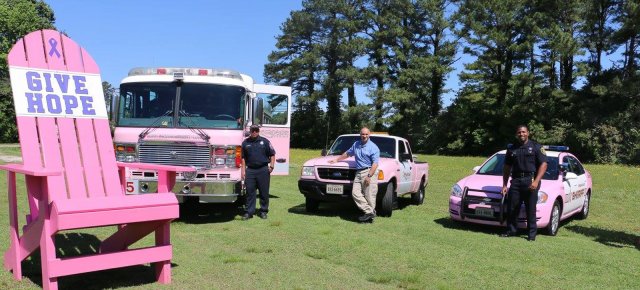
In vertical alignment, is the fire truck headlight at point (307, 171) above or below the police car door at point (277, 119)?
below

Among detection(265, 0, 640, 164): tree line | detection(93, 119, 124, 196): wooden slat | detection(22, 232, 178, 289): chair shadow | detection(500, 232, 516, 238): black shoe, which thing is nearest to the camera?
detection(22, 232, 178, 289): chair shadow

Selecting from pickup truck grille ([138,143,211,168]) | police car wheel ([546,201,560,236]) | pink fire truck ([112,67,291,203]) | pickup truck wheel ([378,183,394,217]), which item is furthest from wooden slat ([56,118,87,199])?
police car wheel ([546,201,560,236])

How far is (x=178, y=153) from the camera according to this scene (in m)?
8.74

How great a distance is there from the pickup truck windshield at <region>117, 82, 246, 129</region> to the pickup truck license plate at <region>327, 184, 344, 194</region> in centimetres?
215

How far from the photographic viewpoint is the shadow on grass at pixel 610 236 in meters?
8.38

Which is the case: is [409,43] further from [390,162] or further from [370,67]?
[390,162]

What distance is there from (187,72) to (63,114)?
4.01 m

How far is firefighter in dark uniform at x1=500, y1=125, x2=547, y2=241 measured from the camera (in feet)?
27.1

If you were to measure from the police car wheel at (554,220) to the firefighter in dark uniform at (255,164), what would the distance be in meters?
4.90

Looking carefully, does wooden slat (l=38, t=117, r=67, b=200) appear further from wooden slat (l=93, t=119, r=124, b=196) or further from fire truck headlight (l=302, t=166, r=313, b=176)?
fire truck headlight (l=302, t=166, r=313, b=176)

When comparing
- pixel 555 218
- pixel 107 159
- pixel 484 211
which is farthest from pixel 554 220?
pixel 107 159

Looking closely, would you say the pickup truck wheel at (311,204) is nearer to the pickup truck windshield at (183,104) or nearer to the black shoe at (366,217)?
the black shoe at (366,217)

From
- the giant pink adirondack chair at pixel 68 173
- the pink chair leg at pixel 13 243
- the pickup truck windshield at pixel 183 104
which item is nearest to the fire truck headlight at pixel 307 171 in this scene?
the pickup truck windshield at pixel 183 104

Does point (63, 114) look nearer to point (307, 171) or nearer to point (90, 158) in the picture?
point (90, 158)
